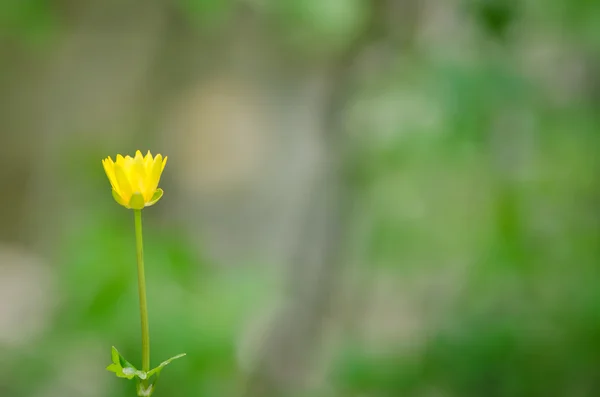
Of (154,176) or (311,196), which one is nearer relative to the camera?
(154,176)

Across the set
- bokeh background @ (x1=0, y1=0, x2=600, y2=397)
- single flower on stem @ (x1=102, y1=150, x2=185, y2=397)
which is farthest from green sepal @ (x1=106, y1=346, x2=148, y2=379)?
bokeh background @ (x1=0, y1=0, x2=600, y2=397)

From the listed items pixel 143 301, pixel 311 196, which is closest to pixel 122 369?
pixel 143 301

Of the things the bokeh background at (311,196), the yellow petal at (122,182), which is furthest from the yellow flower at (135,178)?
the bokeh background at (311,196)

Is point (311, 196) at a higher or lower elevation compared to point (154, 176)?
higher

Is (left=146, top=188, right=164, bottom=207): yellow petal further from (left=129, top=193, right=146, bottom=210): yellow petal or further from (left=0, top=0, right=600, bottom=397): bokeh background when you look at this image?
(left=0, top=0, right=600, bottom=397): bokeh background

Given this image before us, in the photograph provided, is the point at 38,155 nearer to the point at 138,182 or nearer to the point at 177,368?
the point at 177,368

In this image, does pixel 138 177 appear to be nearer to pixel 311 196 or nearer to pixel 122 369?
pixel 122 369

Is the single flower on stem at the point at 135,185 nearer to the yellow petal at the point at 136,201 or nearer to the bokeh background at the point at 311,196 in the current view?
the yellow petal at the point at 136,201
